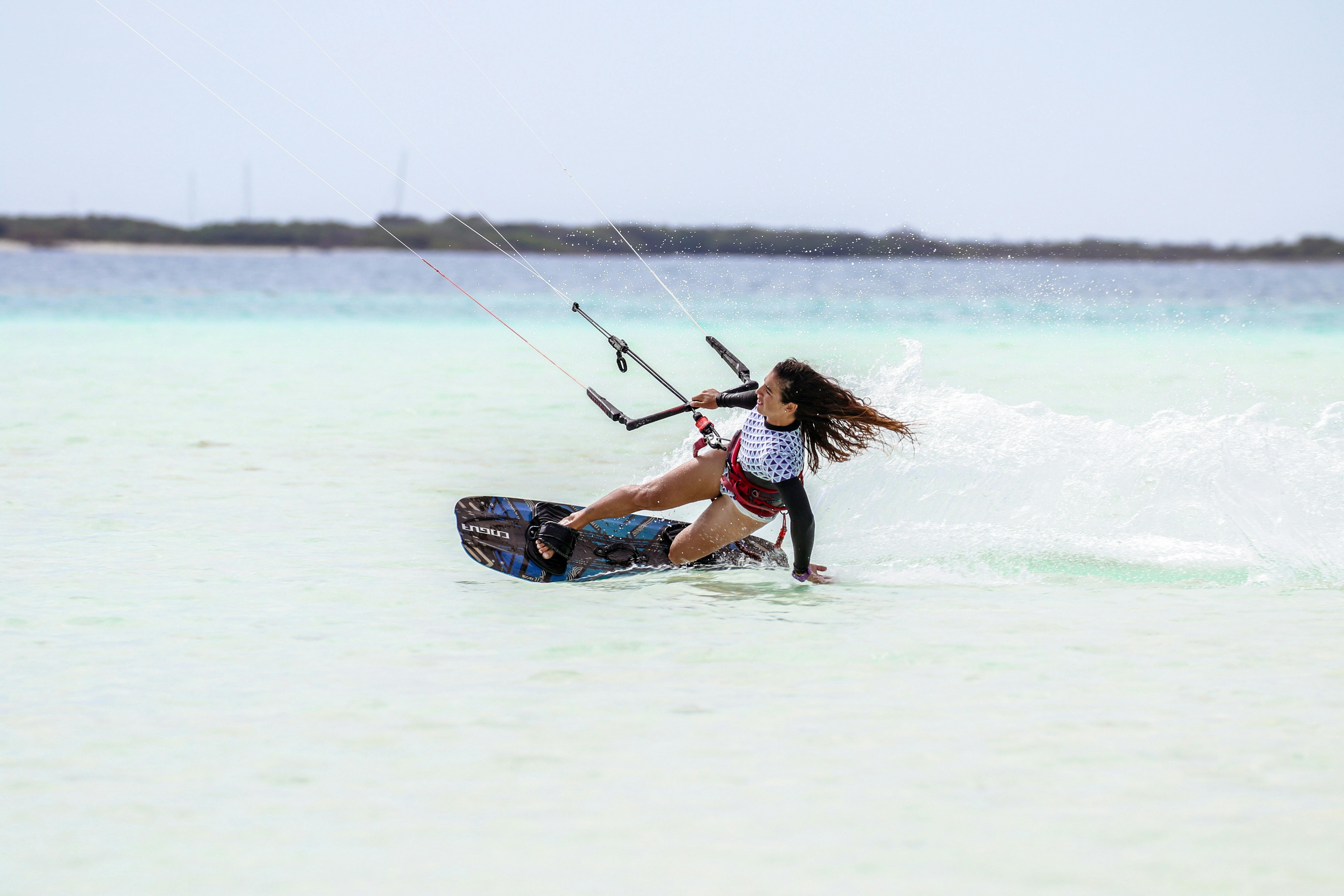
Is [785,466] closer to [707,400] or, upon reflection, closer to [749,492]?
[749,492]

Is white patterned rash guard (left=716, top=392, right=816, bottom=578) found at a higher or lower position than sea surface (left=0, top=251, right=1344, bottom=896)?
higher

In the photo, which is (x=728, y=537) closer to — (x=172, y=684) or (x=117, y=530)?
(x=172, y=684)

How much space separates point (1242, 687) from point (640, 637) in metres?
2.45

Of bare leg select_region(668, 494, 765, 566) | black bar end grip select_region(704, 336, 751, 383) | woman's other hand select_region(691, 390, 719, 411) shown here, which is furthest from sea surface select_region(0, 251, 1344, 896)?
black bar end grip select_region(704, 336, 751, 383)

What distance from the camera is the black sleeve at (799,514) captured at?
614 cm

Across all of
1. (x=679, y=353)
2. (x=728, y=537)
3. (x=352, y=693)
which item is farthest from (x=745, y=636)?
(x=679, y=353)

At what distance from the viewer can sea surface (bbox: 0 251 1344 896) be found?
330 cm

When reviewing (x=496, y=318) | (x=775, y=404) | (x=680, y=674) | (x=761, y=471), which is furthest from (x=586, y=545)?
(x=680, y=674)

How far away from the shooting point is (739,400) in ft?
20.9

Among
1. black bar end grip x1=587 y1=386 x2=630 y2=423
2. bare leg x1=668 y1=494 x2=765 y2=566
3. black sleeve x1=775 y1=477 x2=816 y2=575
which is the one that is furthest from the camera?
bare leg x1=668 y1=494 x2=765 y2=566

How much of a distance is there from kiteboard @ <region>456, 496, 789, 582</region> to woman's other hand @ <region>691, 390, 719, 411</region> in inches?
34.0

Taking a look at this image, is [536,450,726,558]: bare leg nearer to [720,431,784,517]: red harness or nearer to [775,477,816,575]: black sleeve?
[720,431,784,517]: red harness

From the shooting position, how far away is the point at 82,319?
111 ft

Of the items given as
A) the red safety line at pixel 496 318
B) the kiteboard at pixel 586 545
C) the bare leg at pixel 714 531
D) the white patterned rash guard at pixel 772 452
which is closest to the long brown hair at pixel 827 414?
the white patterned rash guard at pixel 772 452
